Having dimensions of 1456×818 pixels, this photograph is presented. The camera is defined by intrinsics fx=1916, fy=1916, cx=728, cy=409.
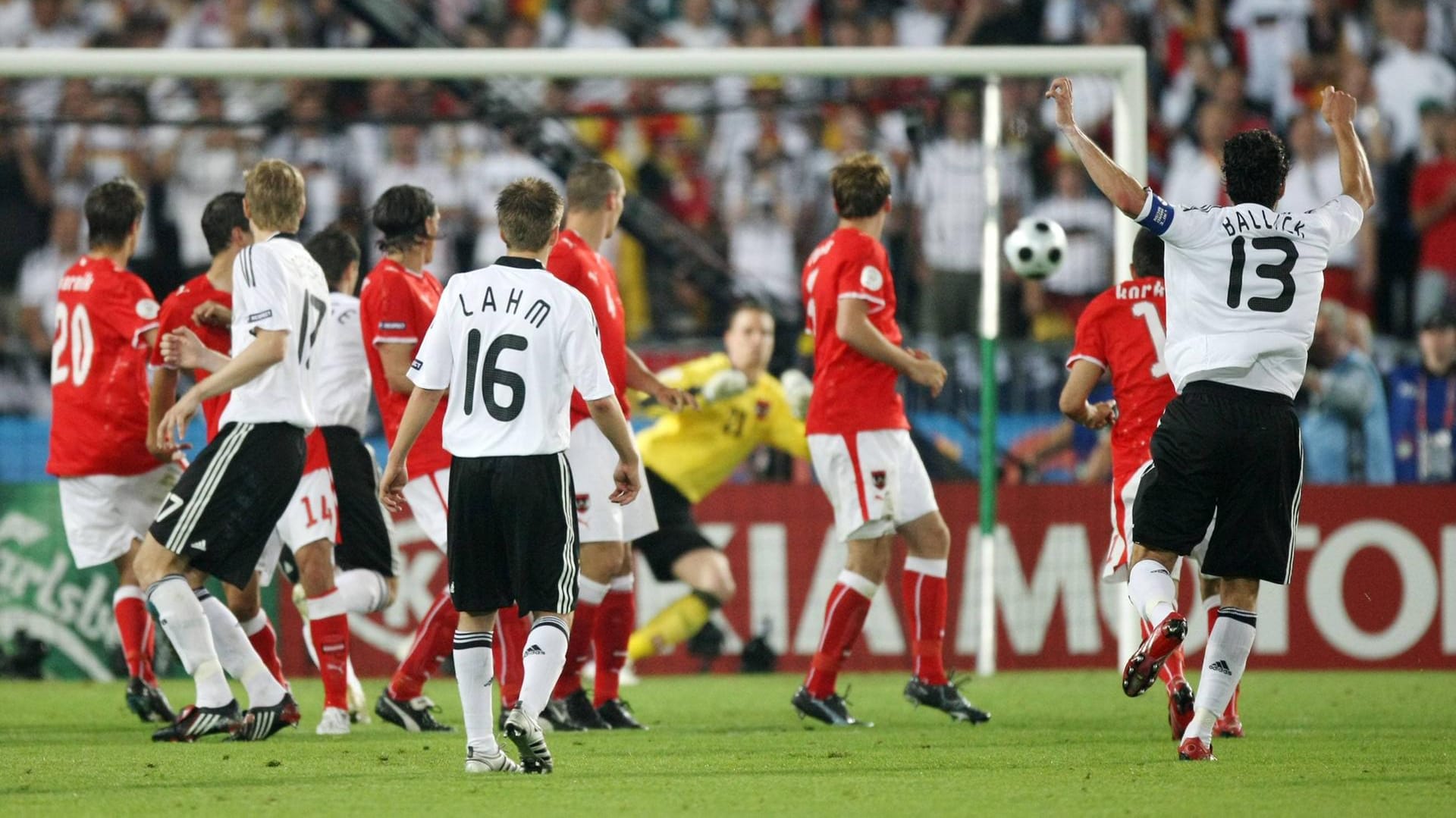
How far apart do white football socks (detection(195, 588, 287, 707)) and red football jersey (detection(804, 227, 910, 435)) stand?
257 centimetres

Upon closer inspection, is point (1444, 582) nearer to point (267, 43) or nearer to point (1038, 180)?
point (1038, 180)

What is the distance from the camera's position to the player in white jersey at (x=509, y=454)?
623 centimetres

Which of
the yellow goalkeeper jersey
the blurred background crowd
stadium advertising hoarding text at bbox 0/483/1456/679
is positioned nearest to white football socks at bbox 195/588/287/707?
the yellow goalkeeper jersey

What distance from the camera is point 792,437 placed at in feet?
36.1

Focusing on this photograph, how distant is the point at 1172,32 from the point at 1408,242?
2.89m

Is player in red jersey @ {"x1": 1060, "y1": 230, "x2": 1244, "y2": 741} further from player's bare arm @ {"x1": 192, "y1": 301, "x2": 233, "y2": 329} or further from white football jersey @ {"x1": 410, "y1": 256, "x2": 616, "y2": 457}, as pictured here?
player's bare arm @ {"x1": 192, "y1": 301, "x2": 233, "y2": 329}

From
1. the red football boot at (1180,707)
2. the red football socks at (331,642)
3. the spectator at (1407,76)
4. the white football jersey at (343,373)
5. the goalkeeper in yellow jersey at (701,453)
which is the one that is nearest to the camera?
the red football boot at (1180,707)

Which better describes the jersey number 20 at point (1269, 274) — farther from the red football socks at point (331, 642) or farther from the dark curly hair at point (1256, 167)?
the red football socks at point (331, 642)

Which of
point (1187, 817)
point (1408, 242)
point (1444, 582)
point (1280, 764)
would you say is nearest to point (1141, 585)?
point (1280, 764)

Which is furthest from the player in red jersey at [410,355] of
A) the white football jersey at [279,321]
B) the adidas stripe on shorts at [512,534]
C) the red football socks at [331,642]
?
the adidas stripe on shorts at [512,534]

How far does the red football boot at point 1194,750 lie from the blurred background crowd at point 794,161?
18.1 ft

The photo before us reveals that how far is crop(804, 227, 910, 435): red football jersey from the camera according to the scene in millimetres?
8203

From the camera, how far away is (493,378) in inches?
247

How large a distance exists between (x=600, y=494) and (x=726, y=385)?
2510mm
